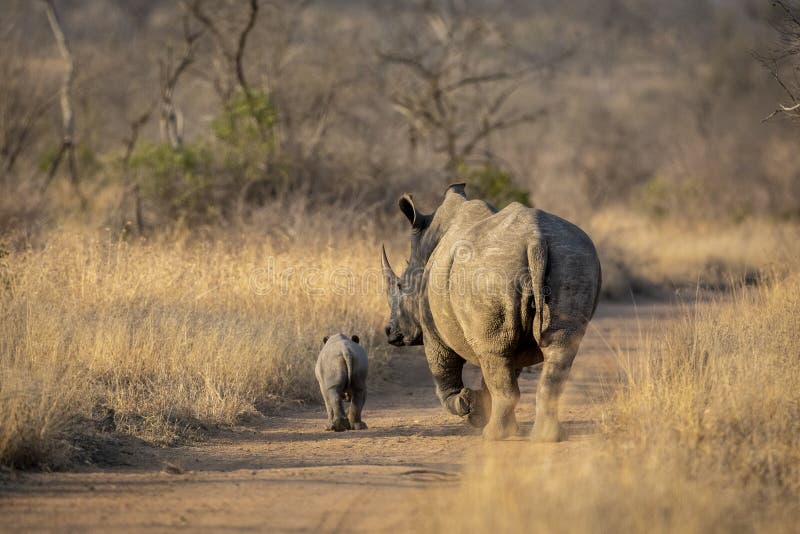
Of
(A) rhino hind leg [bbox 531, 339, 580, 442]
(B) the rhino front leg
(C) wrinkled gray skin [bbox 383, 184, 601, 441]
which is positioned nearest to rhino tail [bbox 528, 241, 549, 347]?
(C) wrinkled gray skin [bbox 383, 184, 601, 441]

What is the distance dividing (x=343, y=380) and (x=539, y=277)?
2.07 metres

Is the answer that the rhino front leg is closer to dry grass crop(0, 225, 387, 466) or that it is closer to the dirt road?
the dirt road

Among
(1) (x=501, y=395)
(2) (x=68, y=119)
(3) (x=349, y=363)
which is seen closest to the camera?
(1) (x=501, y=395)

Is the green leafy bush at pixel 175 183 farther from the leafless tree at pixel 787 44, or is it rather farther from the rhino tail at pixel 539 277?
the rhino tail at pixel 539 277

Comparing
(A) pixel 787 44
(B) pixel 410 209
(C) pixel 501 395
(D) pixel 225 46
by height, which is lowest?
(C) pixel 501 395

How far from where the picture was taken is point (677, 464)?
5527 mm

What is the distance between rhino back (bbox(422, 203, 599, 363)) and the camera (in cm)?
686

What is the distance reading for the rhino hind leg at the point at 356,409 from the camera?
827 centimetres

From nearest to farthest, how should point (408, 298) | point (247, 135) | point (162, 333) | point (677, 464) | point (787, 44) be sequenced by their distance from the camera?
1. point (677, 464)
2. point (408, 298)
3. point (162, 333)
4. point (787, 44)
5. point (247, 135)

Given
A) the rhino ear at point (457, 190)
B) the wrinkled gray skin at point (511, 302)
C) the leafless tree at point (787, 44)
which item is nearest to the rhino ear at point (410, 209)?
the rhino ear at point (457, 190)

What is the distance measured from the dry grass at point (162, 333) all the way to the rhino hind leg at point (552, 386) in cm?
265

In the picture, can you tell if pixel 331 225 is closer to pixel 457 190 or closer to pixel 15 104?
pixel 457 190

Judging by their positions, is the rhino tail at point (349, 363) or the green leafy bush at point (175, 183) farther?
the green leafy bush at point (175, 183)

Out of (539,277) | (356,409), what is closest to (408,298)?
(356,409)
